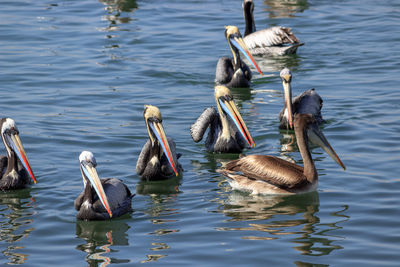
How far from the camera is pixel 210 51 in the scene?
16188mm

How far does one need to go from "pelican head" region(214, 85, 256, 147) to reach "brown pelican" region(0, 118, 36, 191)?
2.73m

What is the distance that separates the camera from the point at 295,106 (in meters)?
11.6

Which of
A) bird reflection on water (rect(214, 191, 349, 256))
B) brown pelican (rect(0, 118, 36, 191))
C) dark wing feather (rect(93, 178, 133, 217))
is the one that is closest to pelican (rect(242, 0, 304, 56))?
bird reflection on water (rect(214, 191, 349, 256))

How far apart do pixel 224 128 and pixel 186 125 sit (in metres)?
1.32

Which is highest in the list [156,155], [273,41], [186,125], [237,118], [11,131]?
[273,41]

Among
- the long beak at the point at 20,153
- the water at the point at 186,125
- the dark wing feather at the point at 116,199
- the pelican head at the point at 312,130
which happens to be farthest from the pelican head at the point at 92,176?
the pelican head at the point at 312,130

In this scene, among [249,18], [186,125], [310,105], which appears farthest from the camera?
[249,18]

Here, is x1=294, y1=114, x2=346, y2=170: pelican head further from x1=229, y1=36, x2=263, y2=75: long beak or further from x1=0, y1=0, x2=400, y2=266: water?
x1=229, y1=36, x2=263, y2=75: long beak

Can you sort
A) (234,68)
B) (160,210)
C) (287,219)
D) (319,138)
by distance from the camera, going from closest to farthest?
(287,219)
(160,210)
(319,138)
(234,68)

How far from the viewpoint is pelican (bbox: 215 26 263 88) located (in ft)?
45.2

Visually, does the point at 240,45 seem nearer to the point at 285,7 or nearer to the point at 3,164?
the point at 3,164

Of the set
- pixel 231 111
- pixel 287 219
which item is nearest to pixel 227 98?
pixel 231 111

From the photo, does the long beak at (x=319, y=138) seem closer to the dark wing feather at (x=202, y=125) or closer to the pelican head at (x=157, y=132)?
the pelican head at (x=157, y=132)

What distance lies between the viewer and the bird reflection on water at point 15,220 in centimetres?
766
